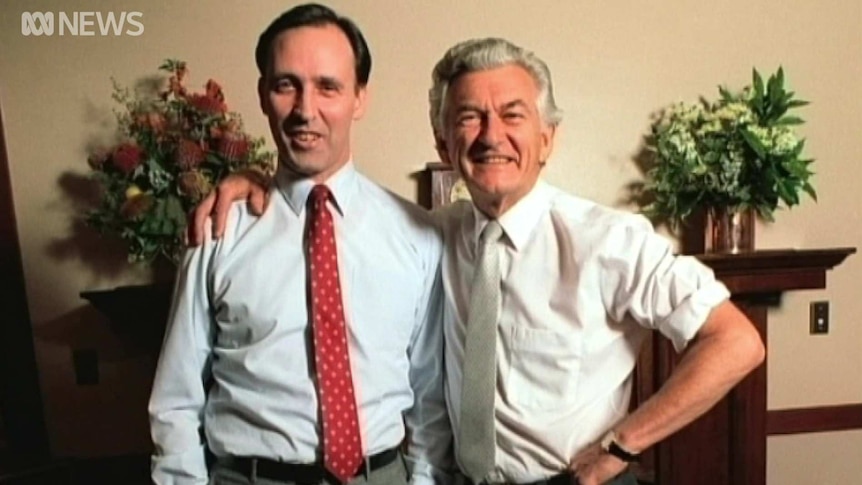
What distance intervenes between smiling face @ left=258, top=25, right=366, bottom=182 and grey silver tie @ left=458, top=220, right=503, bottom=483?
1.13 feet

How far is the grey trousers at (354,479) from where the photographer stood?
1.37 m

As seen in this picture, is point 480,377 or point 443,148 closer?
point 480,377

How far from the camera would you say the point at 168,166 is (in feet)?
7.66

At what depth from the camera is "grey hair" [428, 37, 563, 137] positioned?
1438 millimetres

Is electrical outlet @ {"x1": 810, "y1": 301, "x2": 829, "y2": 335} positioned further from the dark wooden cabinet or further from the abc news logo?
the abc news logo

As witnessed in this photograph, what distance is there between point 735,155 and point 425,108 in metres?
0.98

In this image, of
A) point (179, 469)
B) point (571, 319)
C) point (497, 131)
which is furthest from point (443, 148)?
point (179, 469)

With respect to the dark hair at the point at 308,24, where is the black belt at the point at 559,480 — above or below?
below

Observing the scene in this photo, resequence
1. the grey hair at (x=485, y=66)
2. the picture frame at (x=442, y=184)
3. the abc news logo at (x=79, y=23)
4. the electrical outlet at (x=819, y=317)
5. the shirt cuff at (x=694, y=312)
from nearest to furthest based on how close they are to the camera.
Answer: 1. the shirt cuff at (x=694, y=312)
2. the grey hair at (x=485, y=66)
3. the abc news logo at (x=79, y=23)
4. the picture frame at (x=442, y=184)
5. the electrical outlet at (x=819, y=317)

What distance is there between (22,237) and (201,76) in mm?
750

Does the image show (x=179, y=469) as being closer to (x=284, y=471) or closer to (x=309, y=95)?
(x=284, y=471)

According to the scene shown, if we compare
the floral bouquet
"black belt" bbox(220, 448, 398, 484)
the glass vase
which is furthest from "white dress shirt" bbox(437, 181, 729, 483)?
the glass vase

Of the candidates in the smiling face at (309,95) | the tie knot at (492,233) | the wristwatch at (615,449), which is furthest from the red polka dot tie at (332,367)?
the wristwatch at (615,449)

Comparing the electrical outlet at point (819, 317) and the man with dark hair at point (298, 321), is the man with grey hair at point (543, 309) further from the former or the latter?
the electrical outlet at point (819, 317)
